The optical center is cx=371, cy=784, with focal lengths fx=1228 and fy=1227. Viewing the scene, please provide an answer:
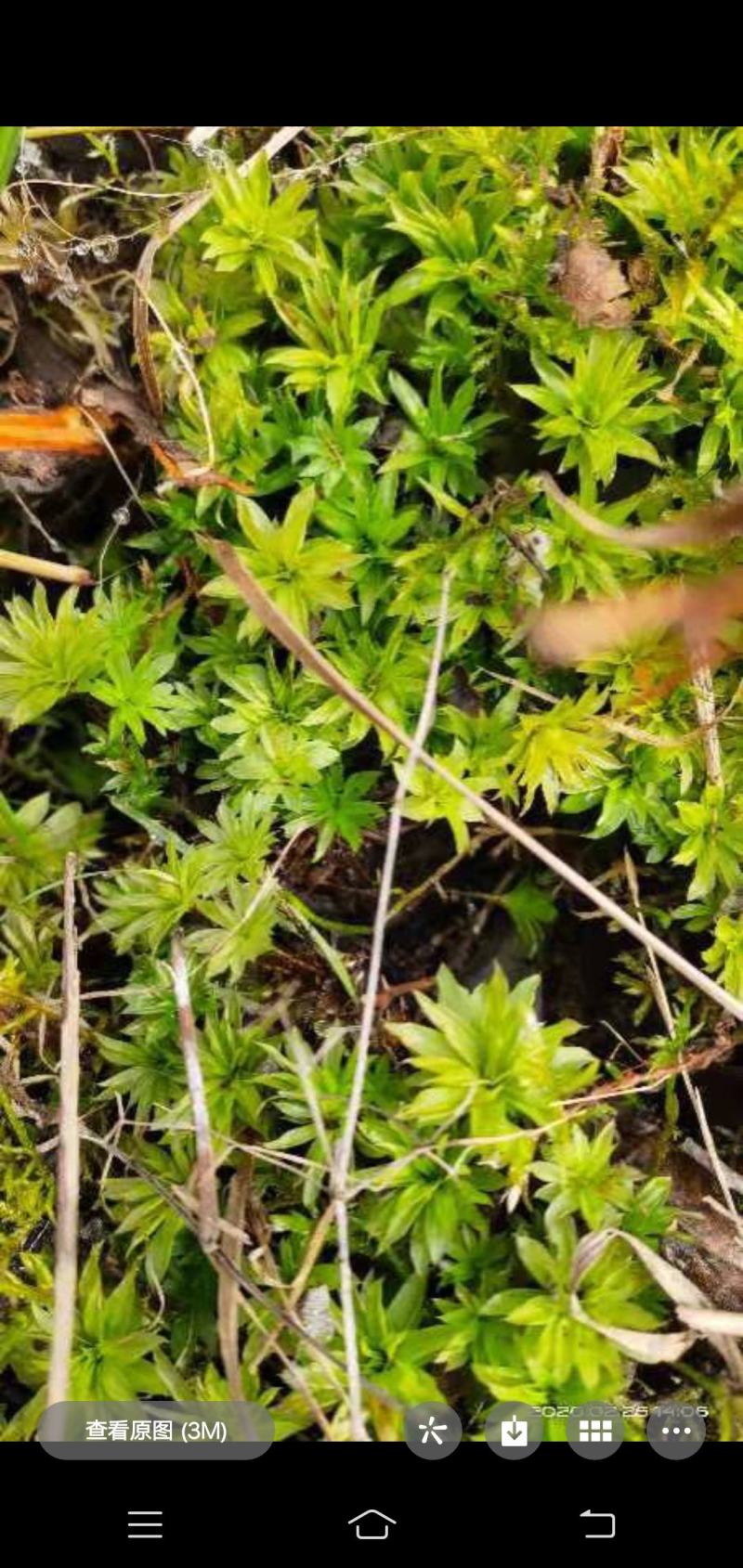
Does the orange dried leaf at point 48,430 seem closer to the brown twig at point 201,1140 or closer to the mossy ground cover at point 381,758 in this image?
the mossy ground cover at point 381,758

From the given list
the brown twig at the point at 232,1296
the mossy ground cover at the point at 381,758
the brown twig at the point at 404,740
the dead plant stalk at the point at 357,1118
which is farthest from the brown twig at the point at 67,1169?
the brown twig at the point at 404,740

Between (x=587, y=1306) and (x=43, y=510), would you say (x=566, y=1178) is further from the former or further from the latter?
(x=43, y=510)

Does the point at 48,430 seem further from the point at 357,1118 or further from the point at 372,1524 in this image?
the point at 372,1524

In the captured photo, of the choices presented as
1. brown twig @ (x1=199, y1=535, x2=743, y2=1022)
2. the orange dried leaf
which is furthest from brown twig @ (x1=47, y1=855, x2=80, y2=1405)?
the orange dried leaf

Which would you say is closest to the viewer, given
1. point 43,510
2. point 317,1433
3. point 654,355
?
point 317,1433

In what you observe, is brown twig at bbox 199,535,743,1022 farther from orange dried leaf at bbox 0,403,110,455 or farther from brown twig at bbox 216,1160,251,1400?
brown twig at bbox 216,1160,251,1400

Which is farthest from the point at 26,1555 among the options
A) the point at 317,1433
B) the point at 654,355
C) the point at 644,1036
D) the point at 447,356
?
the point at 654,355

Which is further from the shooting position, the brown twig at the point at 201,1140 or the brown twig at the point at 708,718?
the brown twig at the point at 708,718

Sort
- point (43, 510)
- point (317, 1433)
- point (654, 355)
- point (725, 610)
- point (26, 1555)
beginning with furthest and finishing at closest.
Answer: point (43, 510) → point (654, 355) → point (725, 610) → point (317, 1433) → point (26, 1555)

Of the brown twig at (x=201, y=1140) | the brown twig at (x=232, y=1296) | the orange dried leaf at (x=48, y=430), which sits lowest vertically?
the brown twig at (x=232, y=1296)
